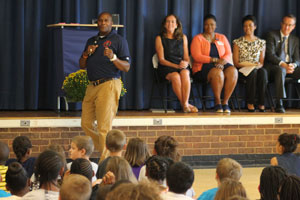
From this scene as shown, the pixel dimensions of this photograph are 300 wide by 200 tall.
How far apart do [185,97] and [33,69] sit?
223 cm

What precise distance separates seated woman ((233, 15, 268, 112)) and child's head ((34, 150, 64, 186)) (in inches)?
195

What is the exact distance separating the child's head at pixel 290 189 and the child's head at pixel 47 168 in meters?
1.22

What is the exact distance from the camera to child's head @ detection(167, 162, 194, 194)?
276 centimetres

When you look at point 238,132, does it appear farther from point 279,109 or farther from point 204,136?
point 279,109

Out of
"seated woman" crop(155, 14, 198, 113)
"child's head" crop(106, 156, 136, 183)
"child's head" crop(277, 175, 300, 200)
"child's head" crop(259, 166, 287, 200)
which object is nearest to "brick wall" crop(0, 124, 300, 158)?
"seated woman" crop(155, 14, 198, 113)

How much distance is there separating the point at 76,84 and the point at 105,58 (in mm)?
992

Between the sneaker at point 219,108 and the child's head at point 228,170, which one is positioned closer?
the child's head at point 228,170

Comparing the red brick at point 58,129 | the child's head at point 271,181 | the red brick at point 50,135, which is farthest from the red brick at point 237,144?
the child's head at point 271,181

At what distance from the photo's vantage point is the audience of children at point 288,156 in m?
3.93

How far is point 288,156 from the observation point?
406 centimetres

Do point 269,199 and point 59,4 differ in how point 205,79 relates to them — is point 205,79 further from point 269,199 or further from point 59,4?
point 269,199

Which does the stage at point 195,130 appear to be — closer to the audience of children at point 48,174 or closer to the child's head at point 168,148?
the child's head at point 168,148

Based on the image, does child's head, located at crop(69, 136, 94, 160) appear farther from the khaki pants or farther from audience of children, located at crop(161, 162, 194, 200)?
the khaki pants

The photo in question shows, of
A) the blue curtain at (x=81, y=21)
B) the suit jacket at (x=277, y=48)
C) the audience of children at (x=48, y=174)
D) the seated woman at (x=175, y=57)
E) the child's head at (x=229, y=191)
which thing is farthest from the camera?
the suit jacket at (x=277, y=48)
